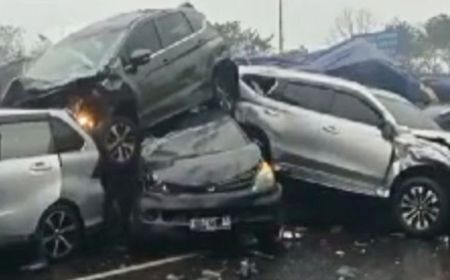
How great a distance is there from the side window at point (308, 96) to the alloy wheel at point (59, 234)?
12.4 feet

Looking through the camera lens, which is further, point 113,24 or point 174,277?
point 113,24

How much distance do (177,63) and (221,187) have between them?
3160 millimetres

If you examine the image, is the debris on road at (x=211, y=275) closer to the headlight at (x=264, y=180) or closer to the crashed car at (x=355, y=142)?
the headlight at (x=264, y=180)

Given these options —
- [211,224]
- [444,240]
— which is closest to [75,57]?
[211,224]

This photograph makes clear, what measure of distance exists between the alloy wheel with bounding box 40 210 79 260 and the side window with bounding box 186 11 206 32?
4501mm

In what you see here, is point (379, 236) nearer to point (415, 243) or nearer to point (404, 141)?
point (415, 243)

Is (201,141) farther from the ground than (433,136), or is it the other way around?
(201,141)

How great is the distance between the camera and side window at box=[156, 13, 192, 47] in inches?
472

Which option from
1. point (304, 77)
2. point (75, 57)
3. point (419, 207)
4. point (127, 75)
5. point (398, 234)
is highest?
point (75, 57)

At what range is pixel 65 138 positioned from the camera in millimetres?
9344

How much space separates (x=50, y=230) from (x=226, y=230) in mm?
1843

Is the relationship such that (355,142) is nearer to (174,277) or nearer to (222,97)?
(222,97)

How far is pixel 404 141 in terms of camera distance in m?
10.9

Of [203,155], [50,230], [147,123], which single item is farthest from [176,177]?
[147,123]
